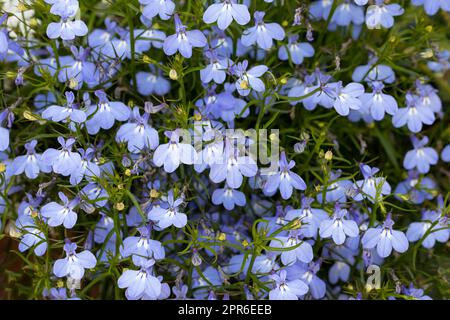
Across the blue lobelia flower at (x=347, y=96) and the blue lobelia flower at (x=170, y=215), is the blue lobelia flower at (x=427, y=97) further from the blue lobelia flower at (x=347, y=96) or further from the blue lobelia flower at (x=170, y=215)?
the blue lobelia flower at (x=170, y=215)

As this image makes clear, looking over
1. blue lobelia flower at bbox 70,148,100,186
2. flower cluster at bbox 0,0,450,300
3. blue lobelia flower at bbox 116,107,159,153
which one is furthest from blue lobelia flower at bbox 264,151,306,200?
blue lobelia flower at bbox 70,148,100,186

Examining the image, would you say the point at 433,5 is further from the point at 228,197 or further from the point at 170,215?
the point at 170,215

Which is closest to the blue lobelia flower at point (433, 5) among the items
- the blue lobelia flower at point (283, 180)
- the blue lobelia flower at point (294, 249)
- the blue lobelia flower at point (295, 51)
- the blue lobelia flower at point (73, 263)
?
the blue lobelia flower at point (295, 51)

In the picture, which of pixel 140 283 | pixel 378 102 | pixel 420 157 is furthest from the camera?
pixel 420 157

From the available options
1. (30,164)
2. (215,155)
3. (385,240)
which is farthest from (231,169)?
(30,164)

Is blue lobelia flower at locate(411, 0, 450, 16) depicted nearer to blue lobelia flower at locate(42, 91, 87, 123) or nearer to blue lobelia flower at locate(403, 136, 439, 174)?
blue lobelia flower at locate(403, 136, 439, 174)

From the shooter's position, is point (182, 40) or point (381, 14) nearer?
point (182, 40)
